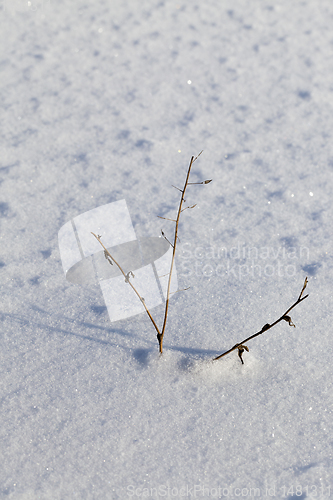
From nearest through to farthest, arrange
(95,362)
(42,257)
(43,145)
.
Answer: (95,362)
(42,257)
(43,145)

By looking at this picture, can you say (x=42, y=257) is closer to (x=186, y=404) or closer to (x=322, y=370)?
(x=186, y=404)

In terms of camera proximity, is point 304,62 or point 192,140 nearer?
point 192,140

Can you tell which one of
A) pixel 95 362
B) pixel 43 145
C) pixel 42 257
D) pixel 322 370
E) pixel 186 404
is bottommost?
pixel 322 370

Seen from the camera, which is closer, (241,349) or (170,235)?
(241,349)

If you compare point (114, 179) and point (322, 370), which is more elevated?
point (114, 179)

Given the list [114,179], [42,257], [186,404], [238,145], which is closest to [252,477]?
[186,404]

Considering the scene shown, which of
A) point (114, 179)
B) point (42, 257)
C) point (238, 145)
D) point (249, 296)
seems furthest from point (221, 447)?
point (238, 145)

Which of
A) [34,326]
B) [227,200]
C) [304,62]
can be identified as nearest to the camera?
[34,326]
